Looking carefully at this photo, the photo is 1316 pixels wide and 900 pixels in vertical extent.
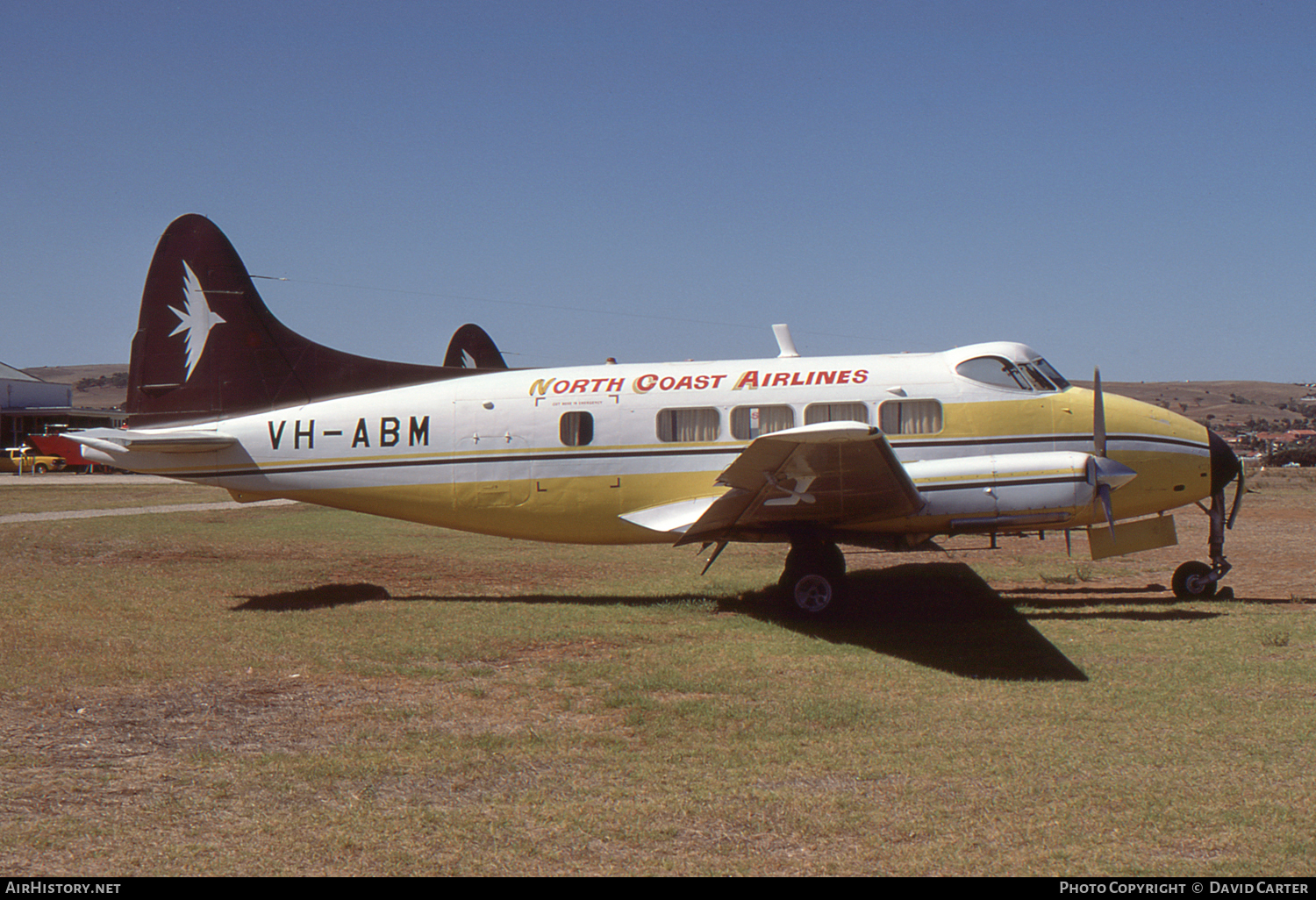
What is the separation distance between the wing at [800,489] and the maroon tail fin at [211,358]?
4525mm

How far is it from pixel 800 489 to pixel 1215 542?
679 cm

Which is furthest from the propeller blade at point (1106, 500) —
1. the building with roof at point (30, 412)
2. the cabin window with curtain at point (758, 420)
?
the building with roof at point (30, 412)

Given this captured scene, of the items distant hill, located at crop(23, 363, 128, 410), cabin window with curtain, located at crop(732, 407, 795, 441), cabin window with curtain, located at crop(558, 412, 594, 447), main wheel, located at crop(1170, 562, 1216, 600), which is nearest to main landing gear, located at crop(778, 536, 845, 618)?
cabin window with curtain, located at crop(732, 407, 795, 441)

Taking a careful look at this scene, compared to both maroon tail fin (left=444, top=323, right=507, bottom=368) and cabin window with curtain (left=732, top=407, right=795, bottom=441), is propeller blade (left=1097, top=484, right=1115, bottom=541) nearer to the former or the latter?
cabin window with curtain (left=732, top=407, right=795, bottom=441)

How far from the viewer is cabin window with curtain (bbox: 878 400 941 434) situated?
12.8 meters

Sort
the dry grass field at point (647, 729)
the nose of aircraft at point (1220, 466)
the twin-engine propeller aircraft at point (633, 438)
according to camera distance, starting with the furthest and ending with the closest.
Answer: the nose of aircraft at point (1220, 466)
the twin-engine propeller aircraft at point (633, 438)
the dry grass field at point (647, 729)

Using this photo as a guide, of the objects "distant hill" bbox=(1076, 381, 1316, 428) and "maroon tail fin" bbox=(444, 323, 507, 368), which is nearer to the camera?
"maroon tail fin" bbox=(444, 323, 507, 368)

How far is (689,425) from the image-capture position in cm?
1317

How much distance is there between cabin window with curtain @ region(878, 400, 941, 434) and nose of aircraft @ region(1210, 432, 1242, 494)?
13.7 feet

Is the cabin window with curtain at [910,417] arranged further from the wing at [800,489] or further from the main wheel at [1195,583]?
the main wheel at [1195,583]

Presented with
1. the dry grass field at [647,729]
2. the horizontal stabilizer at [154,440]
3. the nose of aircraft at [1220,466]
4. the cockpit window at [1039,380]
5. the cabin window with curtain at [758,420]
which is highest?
the cockpit window at [1039,380]

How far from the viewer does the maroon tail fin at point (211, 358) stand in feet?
46.2

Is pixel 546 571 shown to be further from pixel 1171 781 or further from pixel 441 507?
pixel 1171 781
